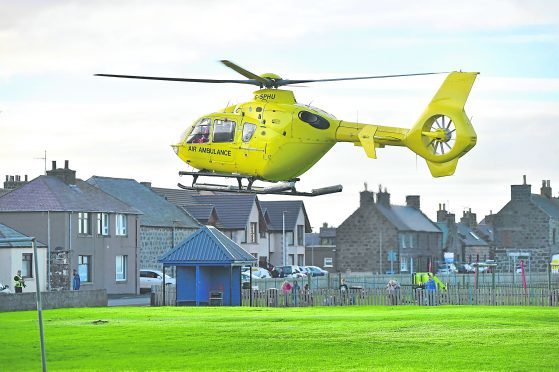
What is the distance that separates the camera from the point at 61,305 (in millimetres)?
59344

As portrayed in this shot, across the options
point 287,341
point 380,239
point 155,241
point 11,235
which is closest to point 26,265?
point 11,235

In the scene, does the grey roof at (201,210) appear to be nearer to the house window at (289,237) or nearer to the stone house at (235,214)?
the stone house at (235,214)

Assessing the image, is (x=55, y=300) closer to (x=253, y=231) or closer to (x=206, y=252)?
(x=206, y=252)

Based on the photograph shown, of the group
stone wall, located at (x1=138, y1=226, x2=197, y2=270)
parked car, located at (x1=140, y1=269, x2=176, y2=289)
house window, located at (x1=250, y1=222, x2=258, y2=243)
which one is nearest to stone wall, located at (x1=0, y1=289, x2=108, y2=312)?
parked car, located at (x1=140, y1=269, x2=176, y2=289)

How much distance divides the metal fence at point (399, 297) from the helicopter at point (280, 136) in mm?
23720

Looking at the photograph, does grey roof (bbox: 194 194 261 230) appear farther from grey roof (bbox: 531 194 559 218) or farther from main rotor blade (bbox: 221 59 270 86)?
main rotor blade (bbox: 221 59 270 86)

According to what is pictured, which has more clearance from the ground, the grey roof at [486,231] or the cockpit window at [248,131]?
the cockpit window at [248,131]

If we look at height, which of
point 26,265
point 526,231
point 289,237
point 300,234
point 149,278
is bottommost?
point 149,278

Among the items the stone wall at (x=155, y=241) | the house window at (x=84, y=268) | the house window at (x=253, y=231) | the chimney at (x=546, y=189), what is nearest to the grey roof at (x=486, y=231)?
the chimney at (x=546, y=189)

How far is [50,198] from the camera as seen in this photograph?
82188mm

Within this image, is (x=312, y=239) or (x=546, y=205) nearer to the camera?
(x=546, y=205)

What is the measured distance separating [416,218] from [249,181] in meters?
97.1

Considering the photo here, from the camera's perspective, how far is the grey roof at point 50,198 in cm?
8150

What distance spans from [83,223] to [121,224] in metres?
4.50
